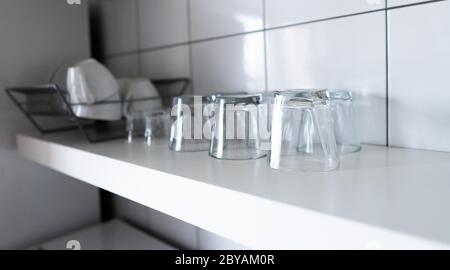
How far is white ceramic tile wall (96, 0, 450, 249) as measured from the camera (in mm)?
484

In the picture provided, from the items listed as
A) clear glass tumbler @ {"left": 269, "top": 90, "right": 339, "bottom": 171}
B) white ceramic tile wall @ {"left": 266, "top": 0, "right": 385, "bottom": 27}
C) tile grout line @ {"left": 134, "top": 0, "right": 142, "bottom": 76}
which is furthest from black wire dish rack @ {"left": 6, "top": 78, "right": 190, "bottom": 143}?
clear glass tumbler @ {"left": 269, "top": 90, "right": 339, "bottom": 171}

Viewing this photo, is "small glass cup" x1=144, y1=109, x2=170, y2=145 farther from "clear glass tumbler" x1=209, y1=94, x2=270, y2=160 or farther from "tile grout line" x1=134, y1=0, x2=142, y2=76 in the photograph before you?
"tile grout line" x1=134, y1=0, x2=142, y2=76

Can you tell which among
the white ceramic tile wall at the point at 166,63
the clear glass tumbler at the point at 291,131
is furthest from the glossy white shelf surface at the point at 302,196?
the white ceramic tile wall at the point at 166,63

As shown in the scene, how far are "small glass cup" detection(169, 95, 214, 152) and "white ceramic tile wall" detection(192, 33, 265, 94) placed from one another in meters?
0.15

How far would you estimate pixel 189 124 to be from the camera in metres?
0.59

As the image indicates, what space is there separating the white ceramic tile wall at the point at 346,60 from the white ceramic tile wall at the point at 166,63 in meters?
0.29

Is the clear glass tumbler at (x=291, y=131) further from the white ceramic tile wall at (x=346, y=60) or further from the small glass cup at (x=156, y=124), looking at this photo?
the small glass cup at (x=156, y=124)

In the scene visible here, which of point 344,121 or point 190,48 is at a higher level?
point 190,48

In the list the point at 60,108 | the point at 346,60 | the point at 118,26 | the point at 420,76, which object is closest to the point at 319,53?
the point at 346,60

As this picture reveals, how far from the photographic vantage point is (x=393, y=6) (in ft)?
1.65

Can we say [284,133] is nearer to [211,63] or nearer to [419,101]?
[419,101]

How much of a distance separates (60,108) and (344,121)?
612mm

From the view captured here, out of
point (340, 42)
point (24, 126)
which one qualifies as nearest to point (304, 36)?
point (340, 42)

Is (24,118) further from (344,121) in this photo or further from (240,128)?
(344,121)
